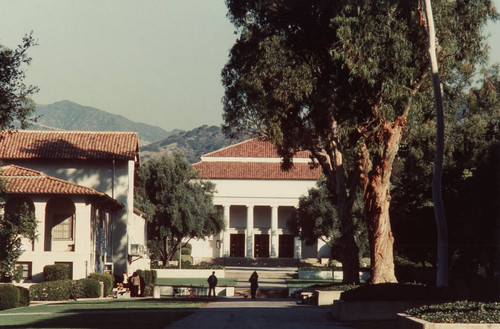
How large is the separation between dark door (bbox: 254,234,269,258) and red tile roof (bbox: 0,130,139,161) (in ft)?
144

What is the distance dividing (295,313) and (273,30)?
1255 cm

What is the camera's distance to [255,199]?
9644 cm

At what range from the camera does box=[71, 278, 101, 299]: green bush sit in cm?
3900

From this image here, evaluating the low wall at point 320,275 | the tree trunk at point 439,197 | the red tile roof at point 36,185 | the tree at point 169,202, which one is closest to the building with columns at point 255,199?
the tree at point 169,202

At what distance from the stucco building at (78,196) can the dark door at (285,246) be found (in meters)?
37.9

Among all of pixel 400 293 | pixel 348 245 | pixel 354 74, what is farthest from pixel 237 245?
pixel 400 293

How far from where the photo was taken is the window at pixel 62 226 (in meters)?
46.1

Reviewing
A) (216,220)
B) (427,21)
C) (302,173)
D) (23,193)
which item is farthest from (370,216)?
(302,173)

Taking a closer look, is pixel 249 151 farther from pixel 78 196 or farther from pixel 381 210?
pixel 381 210

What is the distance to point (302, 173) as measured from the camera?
315 ft

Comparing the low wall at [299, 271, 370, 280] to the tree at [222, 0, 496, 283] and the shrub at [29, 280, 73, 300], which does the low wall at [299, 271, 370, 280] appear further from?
the tree at [222, 0, 496, 283]

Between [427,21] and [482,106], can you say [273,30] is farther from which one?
[482,106]

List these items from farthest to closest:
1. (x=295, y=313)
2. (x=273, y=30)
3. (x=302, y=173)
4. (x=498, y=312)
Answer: (x=302, y=173) → (x=273, y=30) → (x=295, y=313) → (x=498, y=312)

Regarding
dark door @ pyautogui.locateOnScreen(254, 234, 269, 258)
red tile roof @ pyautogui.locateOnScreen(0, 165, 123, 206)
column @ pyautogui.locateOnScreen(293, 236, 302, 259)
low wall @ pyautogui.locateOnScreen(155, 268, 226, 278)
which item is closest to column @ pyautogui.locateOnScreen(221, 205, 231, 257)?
dark door @ pyautogui.locateOnScreen(254, 234, 269, 258)
